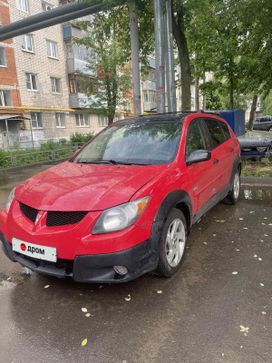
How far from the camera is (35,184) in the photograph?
3434mm

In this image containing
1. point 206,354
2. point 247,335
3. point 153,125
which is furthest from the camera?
point 153,125

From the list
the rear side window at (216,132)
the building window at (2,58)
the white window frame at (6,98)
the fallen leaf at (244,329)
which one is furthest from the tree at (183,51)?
the building window at (2,58)

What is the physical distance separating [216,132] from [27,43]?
2343 cm

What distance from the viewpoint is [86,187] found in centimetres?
306

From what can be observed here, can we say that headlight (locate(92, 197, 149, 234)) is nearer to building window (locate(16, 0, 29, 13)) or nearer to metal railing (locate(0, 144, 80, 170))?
metal railing (locate(0, 144, 80, 170))

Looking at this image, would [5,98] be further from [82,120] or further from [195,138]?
[195,138]

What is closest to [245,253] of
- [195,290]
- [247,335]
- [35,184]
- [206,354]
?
[195,290]

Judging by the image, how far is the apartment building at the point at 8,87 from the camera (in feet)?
71.5

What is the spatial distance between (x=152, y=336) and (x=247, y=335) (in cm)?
75

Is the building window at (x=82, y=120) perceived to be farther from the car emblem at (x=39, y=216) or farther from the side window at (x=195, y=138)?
the car emblem at (x=39, y=216)

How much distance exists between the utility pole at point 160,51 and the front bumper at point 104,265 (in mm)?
5494

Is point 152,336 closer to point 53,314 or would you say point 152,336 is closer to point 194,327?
point 194,327

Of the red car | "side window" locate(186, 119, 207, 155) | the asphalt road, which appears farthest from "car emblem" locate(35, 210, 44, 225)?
"side window" locate(186, 119, 207, 155)

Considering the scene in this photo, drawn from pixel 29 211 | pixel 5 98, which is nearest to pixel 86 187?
pixel 29 211
